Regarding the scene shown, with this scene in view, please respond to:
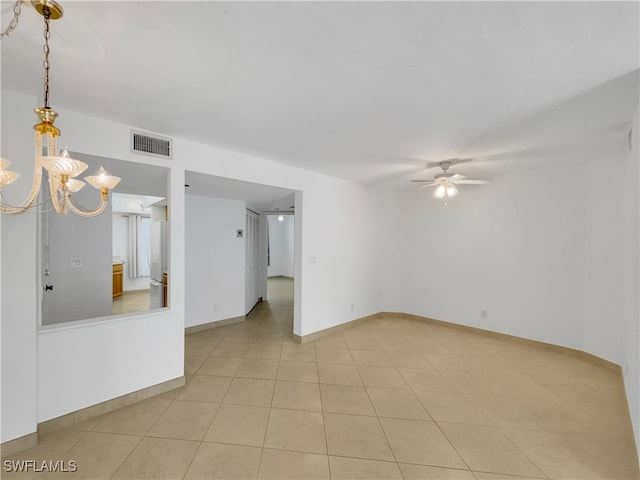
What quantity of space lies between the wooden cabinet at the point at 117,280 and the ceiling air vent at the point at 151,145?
5.89m

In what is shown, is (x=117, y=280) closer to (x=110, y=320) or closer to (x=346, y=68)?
(x=110, y=320)

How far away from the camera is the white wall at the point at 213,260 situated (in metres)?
4.29

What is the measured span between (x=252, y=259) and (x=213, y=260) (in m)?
1.27

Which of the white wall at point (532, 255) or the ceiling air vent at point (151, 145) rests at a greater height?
the ceiling air vent at point (151, 145)

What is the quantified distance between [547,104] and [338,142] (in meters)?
1.73

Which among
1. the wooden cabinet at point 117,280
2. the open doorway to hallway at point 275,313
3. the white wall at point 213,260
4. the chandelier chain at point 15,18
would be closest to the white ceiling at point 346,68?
the chandelier chain at point 15,18

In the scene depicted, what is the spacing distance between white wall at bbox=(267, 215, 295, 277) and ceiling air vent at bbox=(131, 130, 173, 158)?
8448 millimetres

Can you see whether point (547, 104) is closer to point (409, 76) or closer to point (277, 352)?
point (409, 76)

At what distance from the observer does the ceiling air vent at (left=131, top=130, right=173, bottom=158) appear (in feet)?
7.95

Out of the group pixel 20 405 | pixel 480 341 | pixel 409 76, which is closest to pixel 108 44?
pixel 409 76

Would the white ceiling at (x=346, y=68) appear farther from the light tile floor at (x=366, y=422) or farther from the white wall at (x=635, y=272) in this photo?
the light tile floor at (x=366, y=422)

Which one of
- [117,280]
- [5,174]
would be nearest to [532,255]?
[5,174]

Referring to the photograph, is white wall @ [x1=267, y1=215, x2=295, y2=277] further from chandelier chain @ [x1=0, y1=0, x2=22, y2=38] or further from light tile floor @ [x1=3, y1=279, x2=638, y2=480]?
chandelier chain @ [x1=0, y1=0, x2=22, y2=38]

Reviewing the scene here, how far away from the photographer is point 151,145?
251 cm
